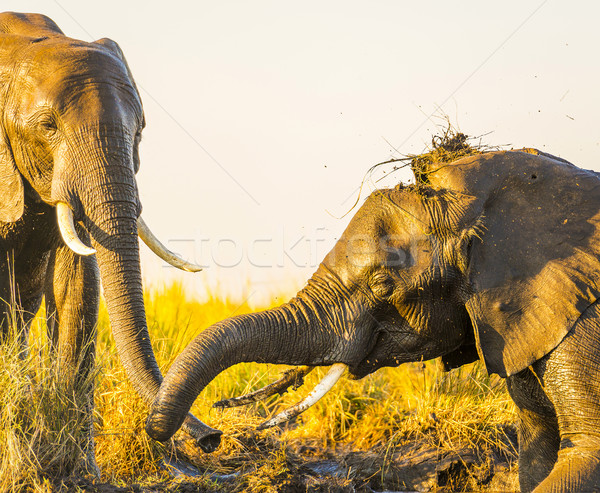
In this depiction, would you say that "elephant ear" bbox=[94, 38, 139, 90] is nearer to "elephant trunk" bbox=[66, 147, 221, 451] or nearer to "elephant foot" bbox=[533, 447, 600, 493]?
"elephant trunk" bbox=[66, 147, 221, 451]

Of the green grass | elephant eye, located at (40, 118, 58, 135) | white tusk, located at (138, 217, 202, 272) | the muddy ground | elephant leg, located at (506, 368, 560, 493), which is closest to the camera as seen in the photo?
elephant leg, located at (506, 368, 560, 493)

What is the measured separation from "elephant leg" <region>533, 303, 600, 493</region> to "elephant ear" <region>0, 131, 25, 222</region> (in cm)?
405

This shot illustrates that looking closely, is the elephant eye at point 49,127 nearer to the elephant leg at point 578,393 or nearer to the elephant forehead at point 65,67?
the elephant forehead at point 65,67

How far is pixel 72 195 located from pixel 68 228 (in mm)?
257

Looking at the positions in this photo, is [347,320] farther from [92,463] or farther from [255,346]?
[92,463]

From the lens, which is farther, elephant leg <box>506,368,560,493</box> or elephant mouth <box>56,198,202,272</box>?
elephant mouth <box>56,198,202,272</box>

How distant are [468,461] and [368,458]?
2.98 ft

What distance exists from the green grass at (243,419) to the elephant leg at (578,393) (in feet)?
8.22

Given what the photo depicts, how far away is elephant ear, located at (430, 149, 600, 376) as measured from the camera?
14.9ft

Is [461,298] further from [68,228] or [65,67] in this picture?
[65,67]

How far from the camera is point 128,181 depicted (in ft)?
20.8

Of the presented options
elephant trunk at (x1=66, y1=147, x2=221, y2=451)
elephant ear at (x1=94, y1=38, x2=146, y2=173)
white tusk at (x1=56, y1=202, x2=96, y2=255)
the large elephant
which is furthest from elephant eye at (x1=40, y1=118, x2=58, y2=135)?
elephant ear at (x1=94, y1=38, x2=146, y2=173)

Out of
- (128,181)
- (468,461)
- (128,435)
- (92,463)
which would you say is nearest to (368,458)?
(468,461)

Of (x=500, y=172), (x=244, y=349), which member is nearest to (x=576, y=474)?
(x=500, y=172)
